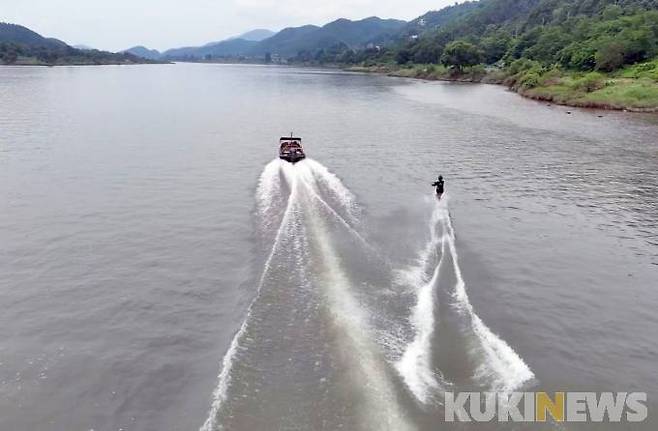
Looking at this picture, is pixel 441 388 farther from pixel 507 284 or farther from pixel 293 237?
pixel 293 237

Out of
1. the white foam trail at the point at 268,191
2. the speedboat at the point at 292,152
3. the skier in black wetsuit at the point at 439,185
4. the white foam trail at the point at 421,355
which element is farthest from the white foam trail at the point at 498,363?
the speedboat at the point at 292,152

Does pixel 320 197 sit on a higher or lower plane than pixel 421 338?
higher

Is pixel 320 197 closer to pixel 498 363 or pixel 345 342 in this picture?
pixel 345 342

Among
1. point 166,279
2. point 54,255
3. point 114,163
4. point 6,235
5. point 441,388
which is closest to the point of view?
point 441,388

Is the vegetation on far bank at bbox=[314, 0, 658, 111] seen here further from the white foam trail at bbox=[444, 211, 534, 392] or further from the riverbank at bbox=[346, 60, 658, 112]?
the white foam trail at bbox=[444, 211, 534, 392]

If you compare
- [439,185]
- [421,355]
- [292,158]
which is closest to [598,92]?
[292,158]

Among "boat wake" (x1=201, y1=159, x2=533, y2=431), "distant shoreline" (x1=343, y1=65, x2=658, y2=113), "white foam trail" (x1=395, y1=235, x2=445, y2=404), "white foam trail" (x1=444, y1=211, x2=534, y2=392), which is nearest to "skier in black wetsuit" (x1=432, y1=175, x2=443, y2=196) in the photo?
"boat wake" (x1=201, y1=159, x2=533, y2=431)

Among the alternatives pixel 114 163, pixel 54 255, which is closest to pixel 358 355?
pixel 54 255
